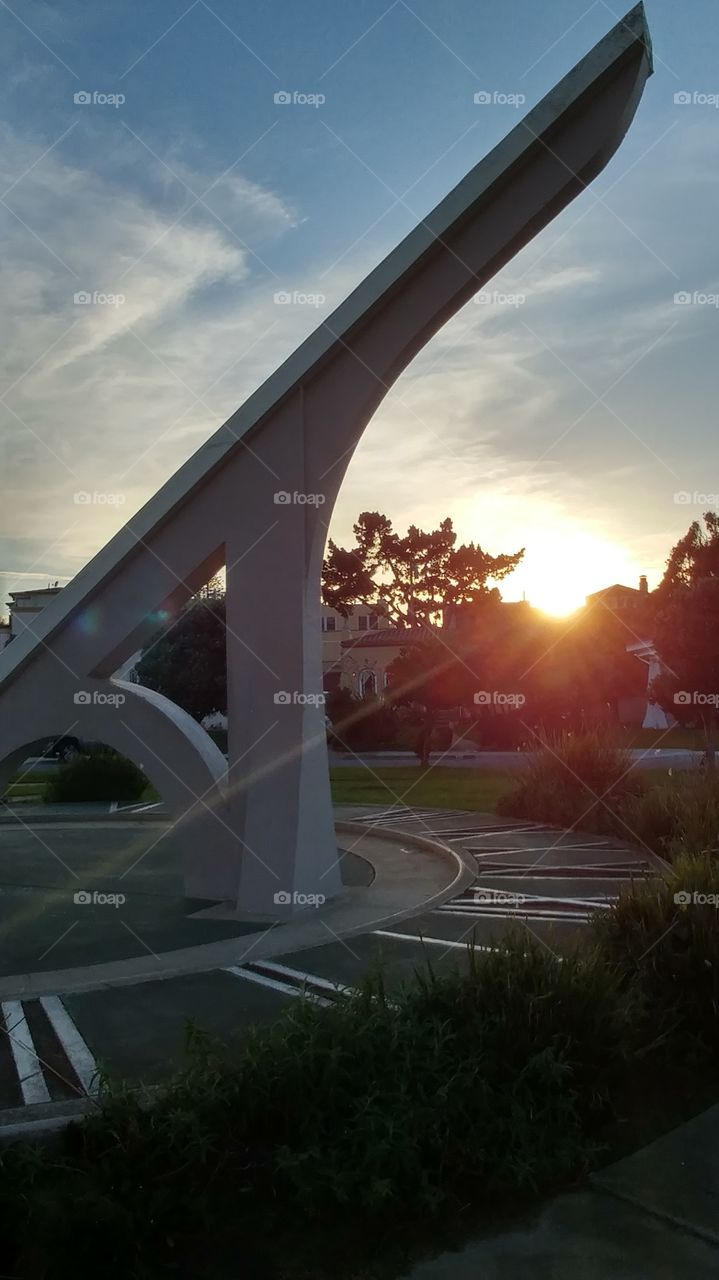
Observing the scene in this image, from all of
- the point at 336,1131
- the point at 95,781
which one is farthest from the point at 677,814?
the point at 95,781

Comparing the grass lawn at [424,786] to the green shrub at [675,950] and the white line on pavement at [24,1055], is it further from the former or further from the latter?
the white line on pavement at [24,1055]

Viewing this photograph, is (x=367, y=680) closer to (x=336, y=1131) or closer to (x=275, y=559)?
(x=275, y=559)

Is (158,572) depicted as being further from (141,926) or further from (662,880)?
(662,880)

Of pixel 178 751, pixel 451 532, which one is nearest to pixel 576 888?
pixel 178 751

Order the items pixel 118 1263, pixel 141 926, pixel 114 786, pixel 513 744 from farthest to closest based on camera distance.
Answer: pixel 513 744 → pixel 114 786 → pixel 141 926 → pixel 118 1263

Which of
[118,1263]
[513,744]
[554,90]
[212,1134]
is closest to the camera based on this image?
[118,1263]

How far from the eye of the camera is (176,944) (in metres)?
9.65

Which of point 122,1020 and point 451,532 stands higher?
point 451,532

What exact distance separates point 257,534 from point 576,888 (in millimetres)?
5279

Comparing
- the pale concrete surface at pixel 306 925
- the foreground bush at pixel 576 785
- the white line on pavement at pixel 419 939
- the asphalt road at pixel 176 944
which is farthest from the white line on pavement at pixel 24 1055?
the foreground bush at pixel 576 785

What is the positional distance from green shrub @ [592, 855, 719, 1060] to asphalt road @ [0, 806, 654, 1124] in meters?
0.48

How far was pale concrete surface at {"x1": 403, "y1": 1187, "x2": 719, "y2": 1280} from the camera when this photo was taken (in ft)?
13.9

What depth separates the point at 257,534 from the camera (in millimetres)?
10891

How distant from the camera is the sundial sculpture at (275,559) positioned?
31.3 feet
